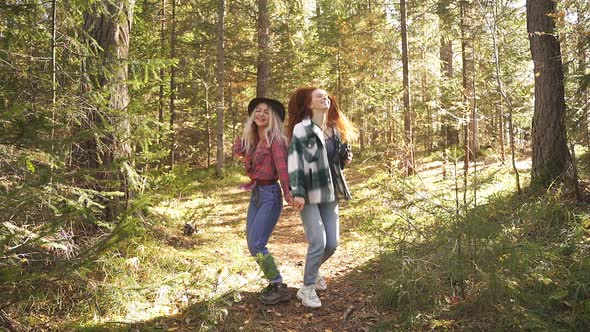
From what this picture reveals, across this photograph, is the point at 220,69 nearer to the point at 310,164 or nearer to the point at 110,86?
the point at 110,86

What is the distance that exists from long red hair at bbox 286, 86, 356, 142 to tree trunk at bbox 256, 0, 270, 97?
33.4 ft

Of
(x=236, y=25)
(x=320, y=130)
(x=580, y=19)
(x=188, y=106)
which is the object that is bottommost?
(x=320, y=130)

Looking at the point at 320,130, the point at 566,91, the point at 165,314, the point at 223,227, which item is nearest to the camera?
the point at 165,314

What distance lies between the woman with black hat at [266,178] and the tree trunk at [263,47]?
10.3m

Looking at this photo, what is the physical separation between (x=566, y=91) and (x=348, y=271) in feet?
16.3

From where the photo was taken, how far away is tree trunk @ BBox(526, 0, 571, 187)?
6.52 metres

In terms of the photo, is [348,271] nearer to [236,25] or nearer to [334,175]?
[334,175]

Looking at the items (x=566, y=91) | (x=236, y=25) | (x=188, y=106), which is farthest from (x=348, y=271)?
(x=188, y=106)

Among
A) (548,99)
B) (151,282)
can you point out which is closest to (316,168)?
(151,282)

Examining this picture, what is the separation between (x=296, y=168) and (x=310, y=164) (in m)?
0.17

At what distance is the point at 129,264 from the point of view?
4.67 metres

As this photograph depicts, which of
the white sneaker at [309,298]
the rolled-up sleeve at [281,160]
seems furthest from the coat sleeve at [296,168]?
the white sneaker at [309,298]

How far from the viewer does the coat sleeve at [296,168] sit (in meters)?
3.95

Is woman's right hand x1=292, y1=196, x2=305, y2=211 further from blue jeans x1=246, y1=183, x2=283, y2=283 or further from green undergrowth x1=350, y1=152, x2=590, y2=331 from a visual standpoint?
green undergrowth x1=350, y1=152, x2=590, y2=331
